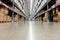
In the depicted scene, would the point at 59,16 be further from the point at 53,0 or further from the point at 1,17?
the point at 1,17

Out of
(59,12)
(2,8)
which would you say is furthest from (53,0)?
(2,8)

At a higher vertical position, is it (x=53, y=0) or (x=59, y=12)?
(x=53, y=0)

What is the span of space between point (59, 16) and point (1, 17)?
92.9 inches

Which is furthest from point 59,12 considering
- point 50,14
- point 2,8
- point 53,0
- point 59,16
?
point 2,8

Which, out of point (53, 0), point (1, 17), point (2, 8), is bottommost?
point (1, 17)

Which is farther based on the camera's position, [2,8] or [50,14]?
[50,14]

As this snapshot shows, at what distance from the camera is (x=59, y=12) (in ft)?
18.9

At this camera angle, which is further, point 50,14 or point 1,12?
point 50,14

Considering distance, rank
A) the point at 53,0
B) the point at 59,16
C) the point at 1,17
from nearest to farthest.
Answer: the point at 1,17, the point at 59,16, the point at 53,0

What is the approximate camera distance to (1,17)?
4.92 meters

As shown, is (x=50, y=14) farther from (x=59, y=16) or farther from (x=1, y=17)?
(x=1, y=17)

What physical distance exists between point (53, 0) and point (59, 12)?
3.45ft

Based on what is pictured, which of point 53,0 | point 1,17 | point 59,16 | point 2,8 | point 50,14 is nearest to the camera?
point 1,17

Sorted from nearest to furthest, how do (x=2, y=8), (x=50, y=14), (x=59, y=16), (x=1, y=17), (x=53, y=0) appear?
(x=1, y=17), (x=2, y=8), (x=59, y=16), (x=53, y=0), (x=50, y=14)
